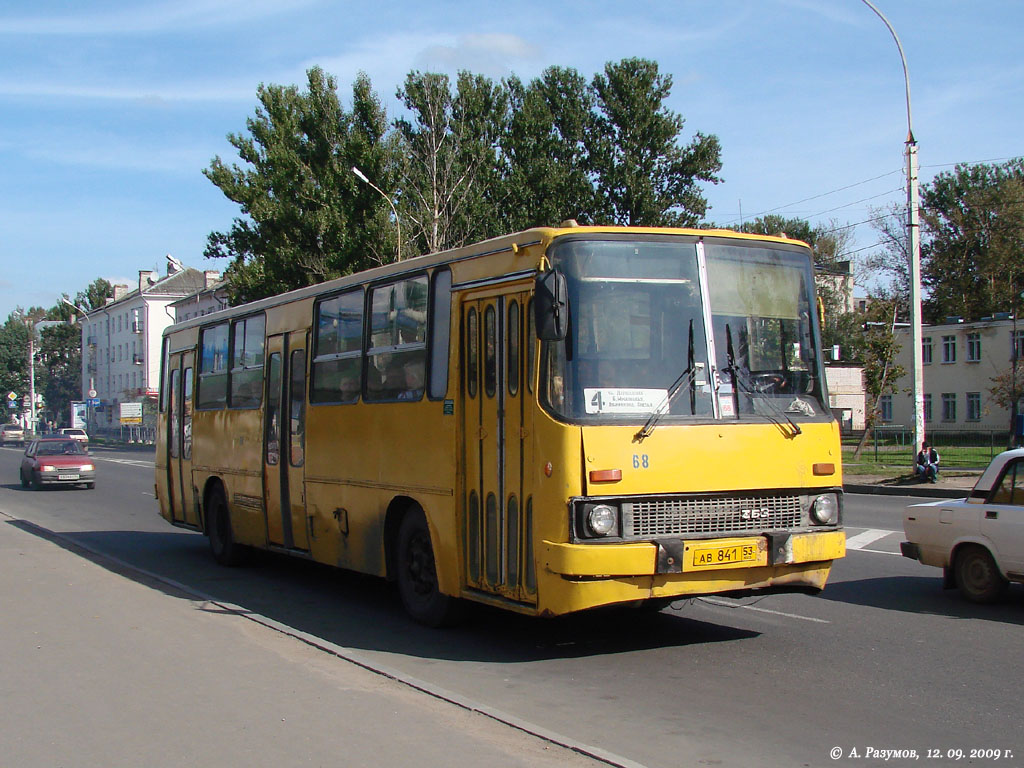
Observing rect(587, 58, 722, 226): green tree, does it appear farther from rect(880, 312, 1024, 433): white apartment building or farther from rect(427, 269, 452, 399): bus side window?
rect(427, 269, 452, 399): bus side window

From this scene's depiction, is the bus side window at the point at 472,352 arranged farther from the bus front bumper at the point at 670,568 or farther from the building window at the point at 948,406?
the building window at the point at 948,406

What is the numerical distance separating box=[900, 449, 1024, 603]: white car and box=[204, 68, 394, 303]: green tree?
33869 millimetres

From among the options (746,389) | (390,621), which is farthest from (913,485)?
(746,389)

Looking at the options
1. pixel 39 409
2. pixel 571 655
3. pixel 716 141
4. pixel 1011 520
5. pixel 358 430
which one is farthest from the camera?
pixel 39 409

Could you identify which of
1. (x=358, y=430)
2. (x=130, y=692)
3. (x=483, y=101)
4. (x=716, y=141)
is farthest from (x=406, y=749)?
(x=716, y=141)

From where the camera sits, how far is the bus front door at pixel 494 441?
25.4 feet

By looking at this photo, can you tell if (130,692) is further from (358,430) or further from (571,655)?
(358,430)

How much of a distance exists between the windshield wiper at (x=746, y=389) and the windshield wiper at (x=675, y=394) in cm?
30

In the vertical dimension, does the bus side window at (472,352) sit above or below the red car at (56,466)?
above

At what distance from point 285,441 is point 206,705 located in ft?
19.5

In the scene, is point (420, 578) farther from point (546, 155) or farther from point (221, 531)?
point (546, 155)

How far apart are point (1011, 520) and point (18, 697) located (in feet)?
26.1

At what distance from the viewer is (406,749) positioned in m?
5.32

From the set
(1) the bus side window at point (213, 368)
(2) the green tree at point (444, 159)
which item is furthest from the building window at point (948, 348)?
(1) the bus side window at point (213, 368)
